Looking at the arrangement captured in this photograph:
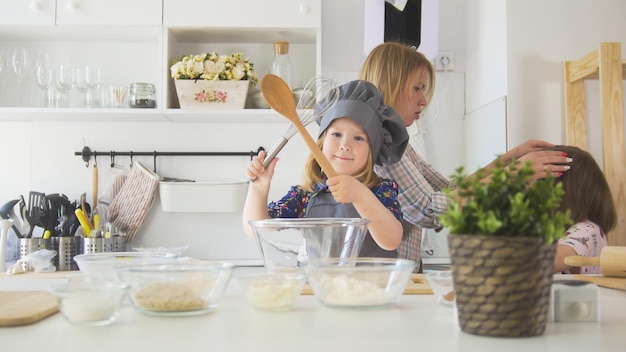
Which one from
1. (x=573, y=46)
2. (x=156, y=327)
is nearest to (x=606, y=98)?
(x=573, y=46)

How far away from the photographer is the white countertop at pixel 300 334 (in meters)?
0.55

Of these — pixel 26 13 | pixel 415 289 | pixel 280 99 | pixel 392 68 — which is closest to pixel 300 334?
pixel 415 289

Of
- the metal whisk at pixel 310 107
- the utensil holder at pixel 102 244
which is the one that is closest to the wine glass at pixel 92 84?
the utensil holder at pixel 102 244

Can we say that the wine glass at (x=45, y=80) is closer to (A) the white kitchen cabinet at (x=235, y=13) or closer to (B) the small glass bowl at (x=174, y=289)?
(A) the white kitchen cabinet at (x=235, y=13)

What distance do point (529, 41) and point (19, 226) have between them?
5.89ft

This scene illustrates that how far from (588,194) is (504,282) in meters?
1.31

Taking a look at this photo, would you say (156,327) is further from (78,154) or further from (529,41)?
(78,154)

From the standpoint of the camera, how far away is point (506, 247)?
0.57m

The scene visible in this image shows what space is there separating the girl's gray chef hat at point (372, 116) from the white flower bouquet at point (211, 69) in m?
0.89

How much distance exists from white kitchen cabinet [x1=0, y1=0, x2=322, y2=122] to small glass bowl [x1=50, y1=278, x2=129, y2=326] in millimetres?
1653

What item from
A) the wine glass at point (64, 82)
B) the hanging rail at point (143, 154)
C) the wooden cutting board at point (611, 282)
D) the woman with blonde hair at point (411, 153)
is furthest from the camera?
the hanging rail at point (143, 154)

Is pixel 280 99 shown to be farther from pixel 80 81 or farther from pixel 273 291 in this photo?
pixel 80 81

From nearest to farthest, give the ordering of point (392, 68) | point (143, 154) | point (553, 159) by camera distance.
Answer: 1. point (392, 68)
2. point (553, 159)
3. point (143, 154)

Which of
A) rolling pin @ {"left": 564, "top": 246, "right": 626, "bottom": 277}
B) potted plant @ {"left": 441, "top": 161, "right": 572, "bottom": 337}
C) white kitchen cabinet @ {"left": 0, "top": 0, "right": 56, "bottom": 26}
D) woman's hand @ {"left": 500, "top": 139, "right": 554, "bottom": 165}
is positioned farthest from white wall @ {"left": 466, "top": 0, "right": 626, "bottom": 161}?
potted plant @ {"left": 441, "top": 161, "right": 572, "bottom": 337}
